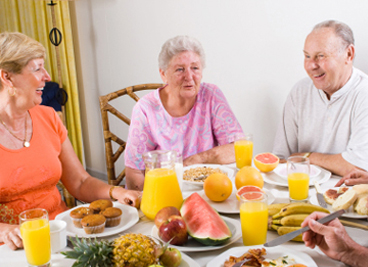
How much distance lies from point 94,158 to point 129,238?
11.3ft

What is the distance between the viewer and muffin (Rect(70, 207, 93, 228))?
1117 millimetres

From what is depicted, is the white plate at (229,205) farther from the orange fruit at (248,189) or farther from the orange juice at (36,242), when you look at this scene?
the orange juice at (36,242)

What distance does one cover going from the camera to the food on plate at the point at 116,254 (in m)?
0.80

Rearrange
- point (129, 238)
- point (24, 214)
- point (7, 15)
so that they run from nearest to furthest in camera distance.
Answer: point (129, 238) < point (24, 214) < point (7, 15)

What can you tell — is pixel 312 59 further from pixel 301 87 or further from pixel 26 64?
pixel 26 64

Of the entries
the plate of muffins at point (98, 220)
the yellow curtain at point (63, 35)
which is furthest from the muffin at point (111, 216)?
the yellow curtain at point (63, 35)

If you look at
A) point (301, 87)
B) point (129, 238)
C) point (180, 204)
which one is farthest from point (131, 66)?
point (129, 238)

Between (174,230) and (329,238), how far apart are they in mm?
383

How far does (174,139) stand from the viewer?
2104 millimetres

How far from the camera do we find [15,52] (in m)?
1.52

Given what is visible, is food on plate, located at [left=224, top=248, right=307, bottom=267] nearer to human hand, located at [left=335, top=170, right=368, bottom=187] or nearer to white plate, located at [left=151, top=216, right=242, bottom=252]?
white plate, located at [left=151, top=216, right=242, bottom=252]

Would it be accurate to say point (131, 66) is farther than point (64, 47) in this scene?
No

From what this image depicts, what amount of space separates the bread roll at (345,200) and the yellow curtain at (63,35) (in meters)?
3.15

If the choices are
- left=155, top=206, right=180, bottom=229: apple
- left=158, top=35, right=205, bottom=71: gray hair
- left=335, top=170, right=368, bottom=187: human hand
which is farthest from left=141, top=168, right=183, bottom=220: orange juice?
left=158, top=35, right=205, bottom=71: gray hair
